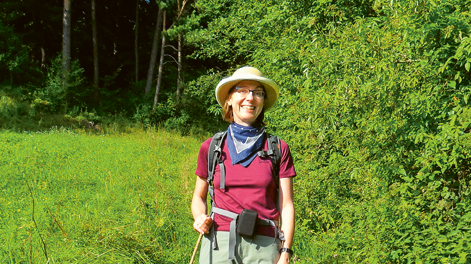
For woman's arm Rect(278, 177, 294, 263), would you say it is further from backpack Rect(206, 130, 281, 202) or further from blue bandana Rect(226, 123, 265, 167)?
blue bandana Rect(226, 123, 265, 167)

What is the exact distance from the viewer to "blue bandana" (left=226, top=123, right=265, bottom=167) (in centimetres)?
218

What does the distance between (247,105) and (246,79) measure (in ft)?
0.48

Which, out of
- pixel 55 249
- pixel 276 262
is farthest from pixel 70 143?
pixel 276 262

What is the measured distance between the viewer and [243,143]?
87.7 inches

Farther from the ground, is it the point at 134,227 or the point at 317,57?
the point at 317,57

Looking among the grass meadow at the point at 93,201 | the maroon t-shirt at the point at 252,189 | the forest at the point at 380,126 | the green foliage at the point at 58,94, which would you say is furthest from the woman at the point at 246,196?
the green foliage at the point at 58,94

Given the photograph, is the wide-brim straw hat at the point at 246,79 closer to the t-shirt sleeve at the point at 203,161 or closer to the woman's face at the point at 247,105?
the woman's face at the point at 247,105

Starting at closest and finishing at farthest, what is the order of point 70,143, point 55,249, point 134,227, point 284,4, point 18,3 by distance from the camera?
point 55,249 → point 134,227 → point 284,4 → point 70,143 → point 18,3

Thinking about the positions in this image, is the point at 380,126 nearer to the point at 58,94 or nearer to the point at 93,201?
the point at 93,201

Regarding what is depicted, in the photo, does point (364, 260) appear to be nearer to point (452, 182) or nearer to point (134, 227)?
point (452, 182)

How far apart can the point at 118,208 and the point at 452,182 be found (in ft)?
13.0

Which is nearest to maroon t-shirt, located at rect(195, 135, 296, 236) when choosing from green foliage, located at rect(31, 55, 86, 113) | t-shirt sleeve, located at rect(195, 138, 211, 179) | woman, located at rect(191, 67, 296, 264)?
woman, located at rect(191, 67, 296, 264)

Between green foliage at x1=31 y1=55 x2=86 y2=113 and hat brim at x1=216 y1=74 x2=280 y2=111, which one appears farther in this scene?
green foliage at x1=31 y1=55 x2=86 y2=113

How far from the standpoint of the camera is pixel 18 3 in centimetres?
2027
